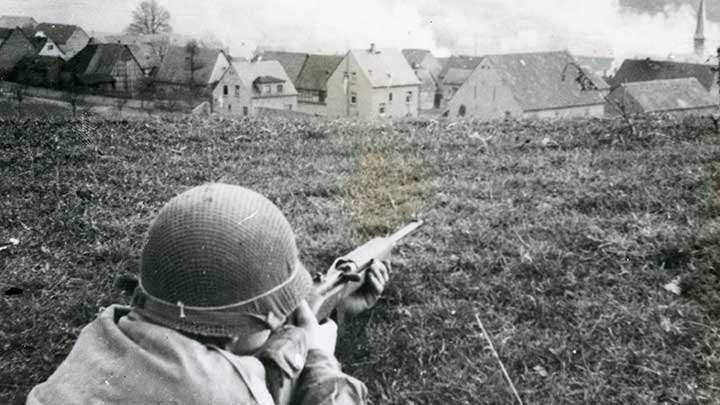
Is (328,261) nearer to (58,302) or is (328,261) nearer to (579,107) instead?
(58,302)

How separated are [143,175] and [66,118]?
4.08 meters

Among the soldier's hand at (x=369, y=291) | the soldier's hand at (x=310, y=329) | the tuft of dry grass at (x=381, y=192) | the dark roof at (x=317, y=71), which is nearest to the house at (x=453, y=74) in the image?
the dark roof at (x=317, y=71)

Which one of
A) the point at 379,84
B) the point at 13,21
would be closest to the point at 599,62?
the point at 379,84

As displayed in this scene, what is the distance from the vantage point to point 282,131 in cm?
905

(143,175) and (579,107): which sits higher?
(143,175)

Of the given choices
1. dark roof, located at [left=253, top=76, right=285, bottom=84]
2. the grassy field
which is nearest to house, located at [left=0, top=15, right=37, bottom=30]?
the grassy field

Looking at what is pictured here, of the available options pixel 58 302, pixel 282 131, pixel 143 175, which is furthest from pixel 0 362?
pixel 282 131

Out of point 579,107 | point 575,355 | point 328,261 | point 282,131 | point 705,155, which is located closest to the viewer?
point 575,355

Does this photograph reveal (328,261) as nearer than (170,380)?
No

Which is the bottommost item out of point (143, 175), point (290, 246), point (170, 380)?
point (143, 175)

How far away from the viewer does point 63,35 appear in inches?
595

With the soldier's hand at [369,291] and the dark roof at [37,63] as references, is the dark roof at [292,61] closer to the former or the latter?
the dark roof at [37,63]

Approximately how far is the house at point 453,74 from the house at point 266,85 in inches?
718

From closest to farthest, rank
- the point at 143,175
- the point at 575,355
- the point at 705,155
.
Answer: the point at 575,355, the point at 705,155, the point at 143,175
